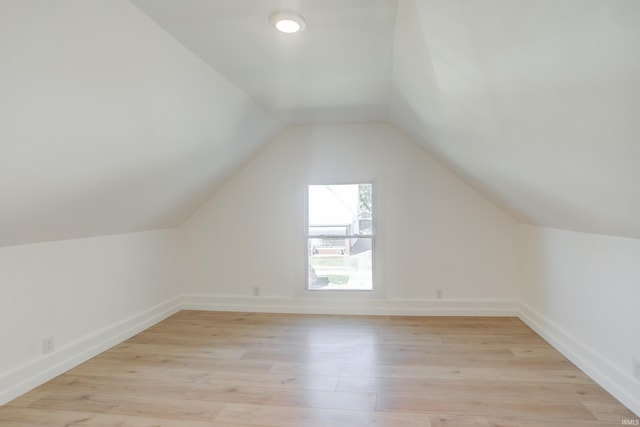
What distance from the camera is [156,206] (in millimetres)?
3555

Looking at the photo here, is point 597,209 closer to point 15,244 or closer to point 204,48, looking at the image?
point 204,48

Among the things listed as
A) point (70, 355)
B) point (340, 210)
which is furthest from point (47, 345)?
point (340, 210)

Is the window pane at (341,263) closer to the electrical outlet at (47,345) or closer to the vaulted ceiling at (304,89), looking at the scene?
the vaulted ceiling at (304,89)

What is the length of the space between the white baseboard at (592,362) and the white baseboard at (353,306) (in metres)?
0.50

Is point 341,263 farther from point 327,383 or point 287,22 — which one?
point 287,22

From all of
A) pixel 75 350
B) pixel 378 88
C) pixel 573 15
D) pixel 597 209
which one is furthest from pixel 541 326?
pixel 75 350

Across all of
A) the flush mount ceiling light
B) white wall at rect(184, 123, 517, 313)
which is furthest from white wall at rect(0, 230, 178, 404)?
the flush mount ceiling light

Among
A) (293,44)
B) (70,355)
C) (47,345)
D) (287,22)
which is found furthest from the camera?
(70,355)

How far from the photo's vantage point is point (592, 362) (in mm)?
2639

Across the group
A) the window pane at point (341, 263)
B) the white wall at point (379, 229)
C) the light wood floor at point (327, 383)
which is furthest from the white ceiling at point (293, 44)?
the light wood floor at point (327, 383)

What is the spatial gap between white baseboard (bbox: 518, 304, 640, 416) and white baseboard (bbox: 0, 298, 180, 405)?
13.5 ft

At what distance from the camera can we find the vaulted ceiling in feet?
4.24

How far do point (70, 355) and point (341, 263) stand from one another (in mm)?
2871

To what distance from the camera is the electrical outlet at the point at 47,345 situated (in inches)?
106
